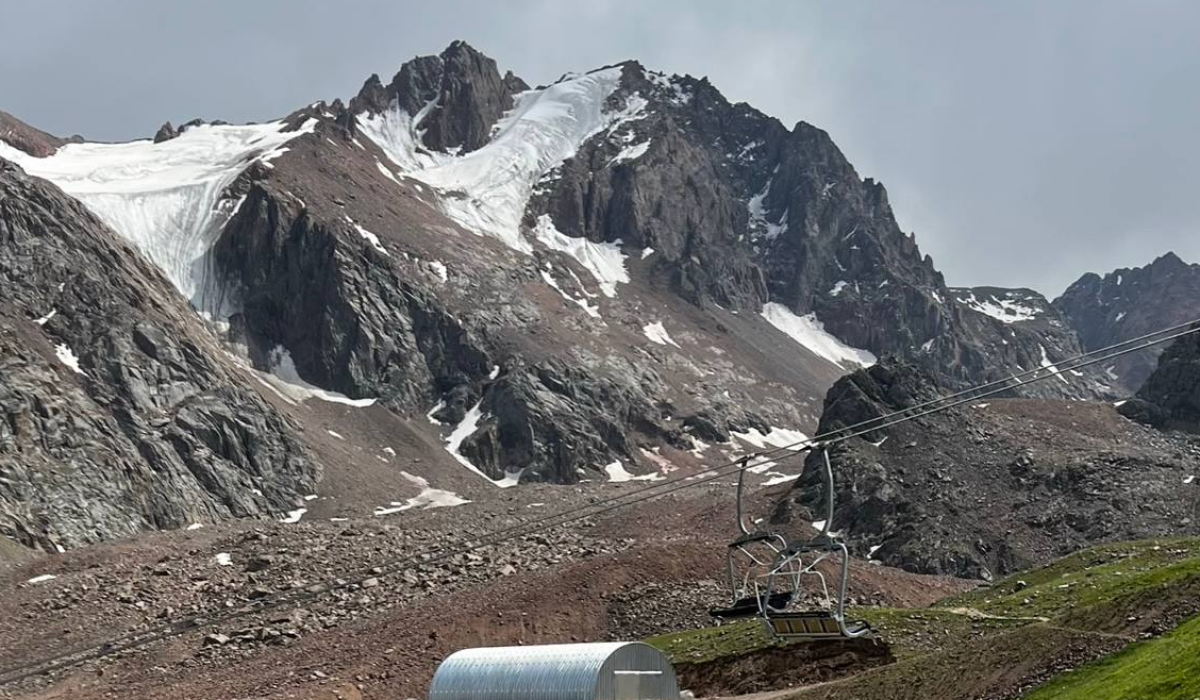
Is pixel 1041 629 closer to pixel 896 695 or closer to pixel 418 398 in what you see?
pixel 896 695

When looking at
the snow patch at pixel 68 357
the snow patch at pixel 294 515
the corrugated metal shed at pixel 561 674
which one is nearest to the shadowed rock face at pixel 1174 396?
the snow patch at pixel 294 515

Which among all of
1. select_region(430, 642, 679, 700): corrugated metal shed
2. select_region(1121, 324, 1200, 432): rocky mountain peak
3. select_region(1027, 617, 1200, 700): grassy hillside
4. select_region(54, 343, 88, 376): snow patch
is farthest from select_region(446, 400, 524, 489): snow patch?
select_region(1027, 617, 1200, 700): grassy hillside

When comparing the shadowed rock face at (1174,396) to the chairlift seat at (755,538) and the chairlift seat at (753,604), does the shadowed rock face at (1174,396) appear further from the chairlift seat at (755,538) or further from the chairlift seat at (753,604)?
the chairlift seat at (755,538)

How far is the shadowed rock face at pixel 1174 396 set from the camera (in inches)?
5517

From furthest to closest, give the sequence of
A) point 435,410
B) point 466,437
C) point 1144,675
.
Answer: point 435,410 → point 466,437 → point 1144,675

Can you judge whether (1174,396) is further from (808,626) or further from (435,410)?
(808,626)

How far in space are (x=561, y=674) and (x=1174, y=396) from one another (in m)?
107

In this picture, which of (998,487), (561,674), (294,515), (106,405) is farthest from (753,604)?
(106,405)

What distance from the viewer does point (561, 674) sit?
5644cm

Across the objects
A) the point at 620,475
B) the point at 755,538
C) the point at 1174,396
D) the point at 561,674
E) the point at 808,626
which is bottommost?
the point at 561,674

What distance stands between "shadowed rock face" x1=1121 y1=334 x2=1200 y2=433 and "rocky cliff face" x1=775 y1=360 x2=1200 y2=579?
14.3ft

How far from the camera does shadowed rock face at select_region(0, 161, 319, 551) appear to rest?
124562 millimetres

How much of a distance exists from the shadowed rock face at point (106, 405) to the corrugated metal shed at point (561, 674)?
68.3 meters

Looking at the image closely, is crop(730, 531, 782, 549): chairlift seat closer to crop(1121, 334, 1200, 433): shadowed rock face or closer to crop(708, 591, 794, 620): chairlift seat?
crop(708, 591, 794, 620): chairlift seat
